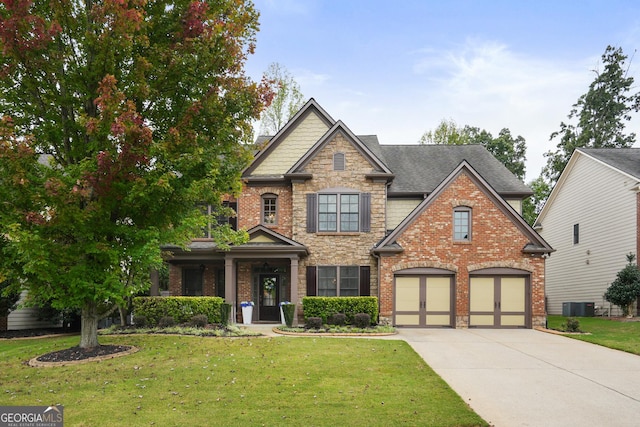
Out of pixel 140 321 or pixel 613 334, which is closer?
pixel 613 334

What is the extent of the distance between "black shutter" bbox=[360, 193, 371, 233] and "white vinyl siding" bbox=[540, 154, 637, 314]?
11.9 metres

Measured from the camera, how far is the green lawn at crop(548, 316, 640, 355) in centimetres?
1400

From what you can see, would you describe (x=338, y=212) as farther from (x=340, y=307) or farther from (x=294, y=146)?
(x=340, y=307)

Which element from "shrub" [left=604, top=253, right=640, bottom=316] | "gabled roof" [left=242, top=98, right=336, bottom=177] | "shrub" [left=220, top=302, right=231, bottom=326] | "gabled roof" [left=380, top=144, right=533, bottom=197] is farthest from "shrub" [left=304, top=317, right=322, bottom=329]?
"shrub" [left=604, top=253, right=640, bottom=316]

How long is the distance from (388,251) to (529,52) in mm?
10398

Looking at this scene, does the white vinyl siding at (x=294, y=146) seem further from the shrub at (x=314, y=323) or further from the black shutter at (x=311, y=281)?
the shrub at (x=314, y=323)

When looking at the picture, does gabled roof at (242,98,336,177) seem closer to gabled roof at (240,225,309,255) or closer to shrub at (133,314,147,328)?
gabled roof at (240,225,309,255)

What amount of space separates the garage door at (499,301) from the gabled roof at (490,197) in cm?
148

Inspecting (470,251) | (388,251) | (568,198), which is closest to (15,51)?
(388,251)

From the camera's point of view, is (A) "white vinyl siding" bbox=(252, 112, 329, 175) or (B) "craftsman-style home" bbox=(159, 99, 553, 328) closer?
(B) "craftsman-style home" bbox=(159, 99, 553, 328)

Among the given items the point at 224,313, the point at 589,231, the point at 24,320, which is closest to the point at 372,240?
the point at 224,313

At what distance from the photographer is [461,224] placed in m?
19.4

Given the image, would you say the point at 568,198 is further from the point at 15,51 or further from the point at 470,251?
the point at 15,51

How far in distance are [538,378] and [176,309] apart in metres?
12.2
